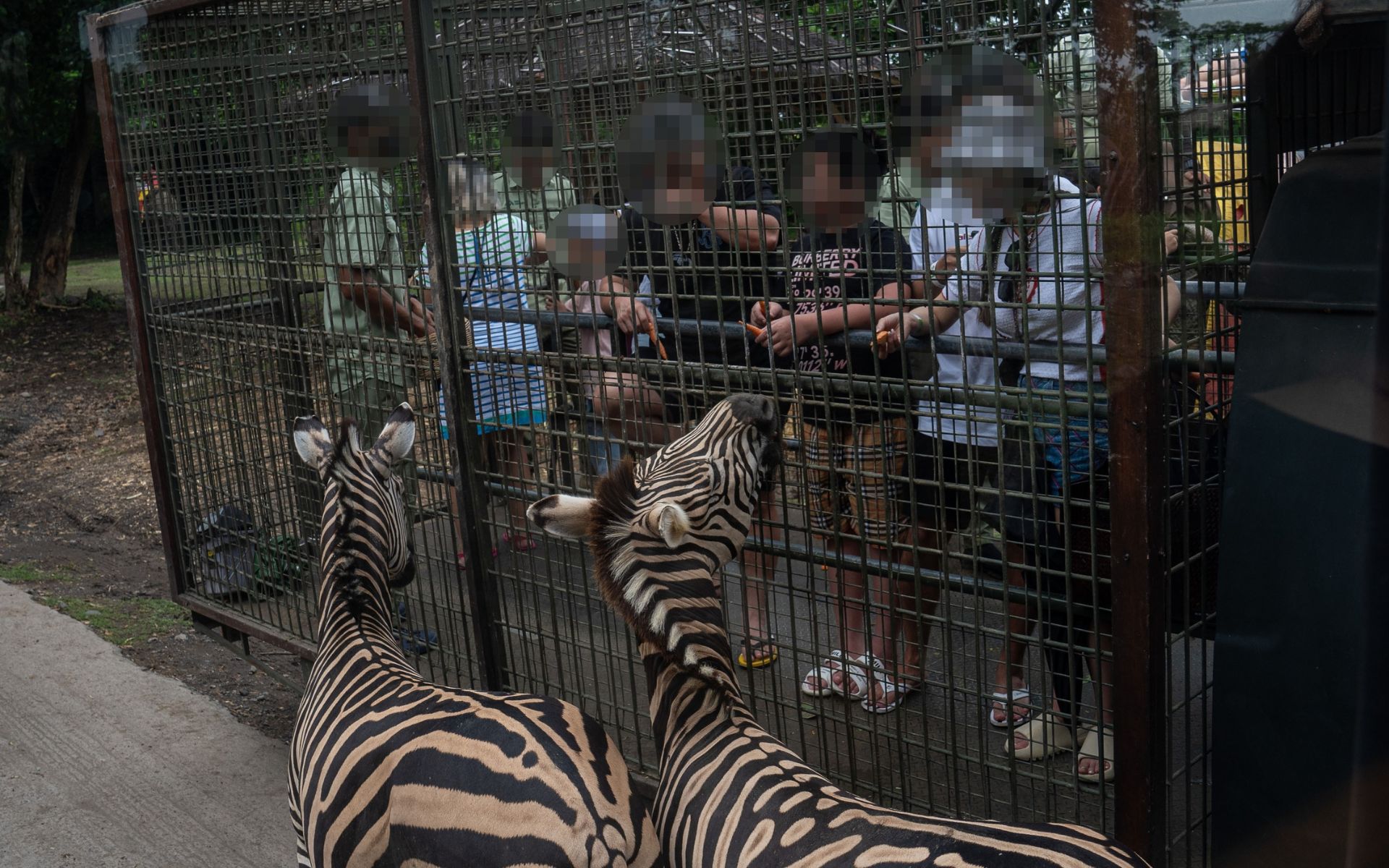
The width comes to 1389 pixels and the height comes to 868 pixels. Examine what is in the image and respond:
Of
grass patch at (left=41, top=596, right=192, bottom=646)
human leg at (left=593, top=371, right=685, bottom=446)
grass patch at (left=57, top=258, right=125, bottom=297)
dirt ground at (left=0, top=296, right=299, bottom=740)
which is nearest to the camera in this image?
human leg at (left=593, top=371, right=685, bottom=446)

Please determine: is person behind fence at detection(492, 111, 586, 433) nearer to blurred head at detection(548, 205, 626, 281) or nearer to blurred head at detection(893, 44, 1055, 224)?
blurred head at detection(548, 205, 626, 281)

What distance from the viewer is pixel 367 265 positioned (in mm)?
4223

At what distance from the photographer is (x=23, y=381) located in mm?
12016

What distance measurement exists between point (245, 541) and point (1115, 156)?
415 centimetres

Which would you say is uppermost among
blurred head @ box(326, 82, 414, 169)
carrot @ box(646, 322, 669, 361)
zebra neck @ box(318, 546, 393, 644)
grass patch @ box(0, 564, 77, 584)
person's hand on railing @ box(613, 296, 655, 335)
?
blurred head @ box(326, 82, 414, 169)

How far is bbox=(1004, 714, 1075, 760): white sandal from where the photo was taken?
111 inches

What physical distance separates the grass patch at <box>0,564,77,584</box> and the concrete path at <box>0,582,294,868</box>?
105 centimetres

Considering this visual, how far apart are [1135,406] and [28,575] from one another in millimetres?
6747

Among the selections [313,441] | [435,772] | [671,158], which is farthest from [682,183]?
[435,772]

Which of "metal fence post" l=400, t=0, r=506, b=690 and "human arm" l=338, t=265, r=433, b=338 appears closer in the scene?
"metal fence post" l=400, t=0, r=506, b=690

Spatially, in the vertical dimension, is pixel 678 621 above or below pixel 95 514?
above

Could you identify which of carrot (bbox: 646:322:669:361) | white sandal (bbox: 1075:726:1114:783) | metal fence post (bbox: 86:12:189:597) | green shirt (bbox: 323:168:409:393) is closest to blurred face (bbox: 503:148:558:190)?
carrot (bbox: 646:322:669:361)

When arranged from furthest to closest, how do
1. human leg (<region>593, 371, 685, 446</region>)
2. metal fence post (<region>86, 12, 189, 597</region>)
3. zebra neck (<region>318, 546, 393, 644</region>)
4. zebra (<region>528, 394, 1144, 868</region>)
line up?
metal fence post (<region>86, 12, 189, 597</region>) → human leg (<region>593, 371, 685, 446</region>) → zebra neck (<region>318, 546, 393, 644</region>) → zebra (<region>528, 394, 1144, 868</region>)

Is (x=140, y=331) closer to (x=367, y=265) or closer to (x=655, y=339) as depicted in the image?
(x=367, y=265)
